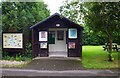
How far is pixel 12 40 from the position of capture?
20.2m

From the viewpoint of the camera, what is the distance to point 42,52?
20.4 m

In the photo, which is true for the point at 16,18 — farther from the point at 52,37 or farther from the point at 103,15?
the point at 103,15

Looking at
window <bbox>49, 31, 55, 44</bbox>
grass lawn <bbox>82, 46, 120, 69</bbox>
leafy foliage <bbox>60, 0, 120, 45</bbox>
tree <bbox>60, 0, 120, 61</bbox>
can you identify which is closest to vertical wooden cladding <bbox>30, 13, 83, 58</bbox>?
grass lawn <bbox>82, 46, 120, 69</bbox>

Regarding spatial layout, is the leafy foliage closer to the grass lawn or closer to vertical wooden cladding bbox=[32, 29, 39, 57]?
the grass lawn

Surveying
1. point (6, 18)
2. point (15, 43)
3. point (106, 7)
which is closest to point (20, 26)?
point (6, 18)

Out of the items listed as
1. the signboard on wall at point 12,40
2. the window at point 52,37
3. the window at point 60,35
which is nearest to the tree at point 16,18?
the signboard on wall at point 12,40

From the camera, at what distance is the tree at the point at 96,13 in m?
14.8

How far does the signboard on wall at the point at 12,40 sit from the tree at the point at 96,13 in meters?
5.39

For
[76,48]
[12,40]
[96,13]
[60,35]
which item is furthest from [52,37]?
[96,13]

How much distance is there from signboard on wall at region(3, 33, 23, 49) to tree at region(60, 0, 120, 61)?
17.7ft

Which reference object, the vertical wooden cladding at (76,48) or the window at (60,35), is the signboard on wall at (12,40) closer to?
the window at (60,35)

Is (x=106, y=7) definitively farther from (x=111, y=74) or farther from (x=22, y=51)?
(x=22, y=51)

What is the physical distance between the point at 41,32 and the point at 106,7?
23.7ft

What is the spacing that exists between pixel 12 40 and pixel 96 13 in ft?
25.3
